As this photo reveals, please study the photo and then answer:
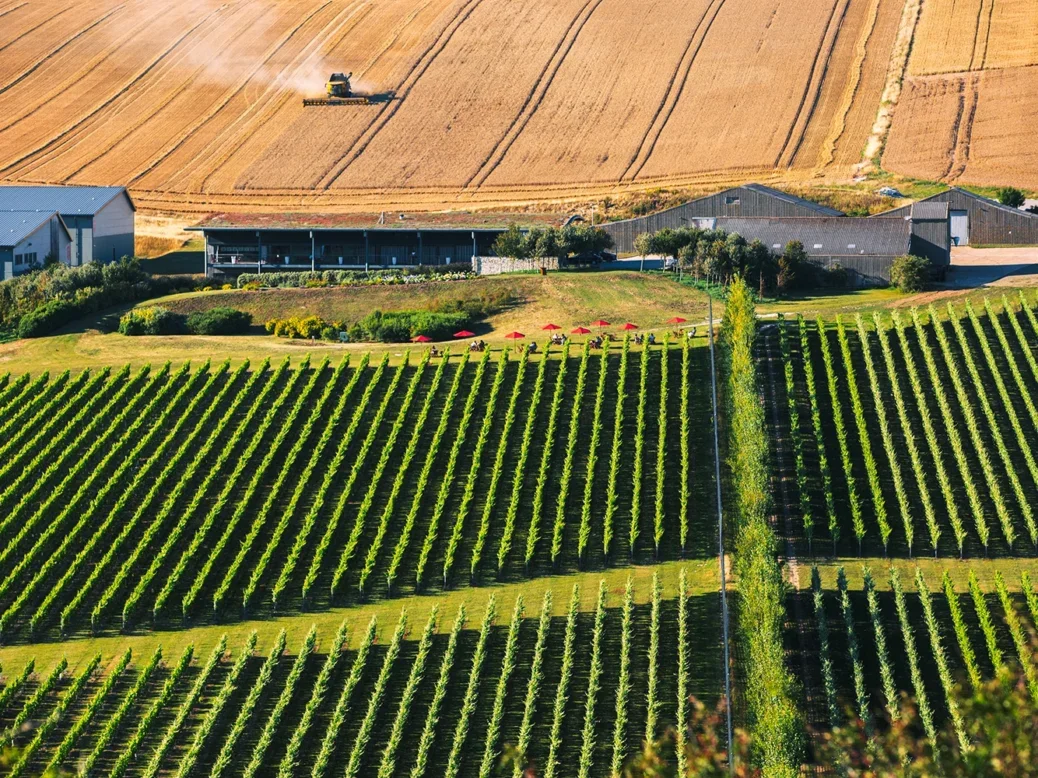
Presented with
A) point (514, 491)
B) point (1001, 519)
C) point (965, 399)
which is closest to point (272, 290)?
point (514, 491)

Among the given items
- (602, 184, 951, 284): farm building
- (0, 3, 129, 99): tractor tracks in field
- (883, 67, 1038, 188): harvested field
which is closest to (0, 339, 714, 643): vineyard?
(602, 184, 951, 284): farm building

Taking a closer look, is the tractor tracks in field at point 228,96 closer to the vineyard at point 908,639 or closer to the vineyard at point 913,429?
the vineyard at point 913,429

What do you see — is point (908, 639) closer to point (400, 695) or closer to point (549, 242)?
point (400, 695)

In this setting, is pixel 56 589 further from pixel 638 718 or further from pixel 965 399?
pixel 965 399

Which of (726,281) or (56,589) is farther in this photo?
(726,281)

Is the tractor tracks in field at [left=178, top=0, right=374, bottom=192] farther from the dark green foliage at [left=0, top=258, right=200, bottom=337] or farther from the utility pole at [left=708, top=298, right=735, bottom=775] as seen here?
the utility pole at [left=708, top=298, right=735, bottom=775]

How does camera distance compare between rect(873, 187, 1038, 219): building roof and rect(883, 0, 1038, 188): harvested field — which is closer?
rect(873, 187, 1038, 219): building roof
